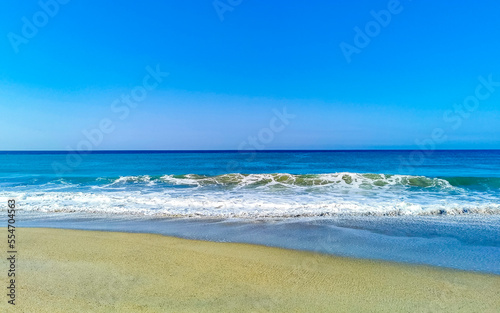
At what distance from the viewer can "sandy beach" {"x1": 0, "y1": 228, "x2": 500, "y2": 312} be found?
4.30 metres

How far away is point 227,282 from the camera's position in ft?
16.5

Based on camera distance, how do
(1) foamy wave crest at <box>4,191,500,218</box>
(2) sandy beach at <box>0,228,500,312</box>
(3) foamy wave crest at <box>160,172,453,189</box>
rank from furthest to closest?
(3) foamy wave crest at <box>160,172,453,189</box> < (1) foamy wave crest at <box>4,191,500,218</box> < (2) sandy beach at <box>0,228,500,312</box>

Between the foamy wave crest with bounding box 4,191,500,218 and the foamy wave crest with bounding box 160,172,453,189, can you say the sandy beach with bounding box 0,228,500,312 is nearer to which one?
the foamy wave crest with bounding box 4,191,500,218

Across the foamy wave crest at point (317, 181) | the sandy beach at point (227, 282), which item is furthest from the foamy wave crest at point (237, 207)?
the foamy wave crest at point (317, 181)

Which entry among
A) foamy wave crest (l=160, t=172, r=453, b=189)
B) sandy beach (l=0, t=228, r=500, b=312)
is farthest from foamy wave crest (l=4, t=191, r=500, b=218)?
foamy wave crest (l=160, t=172, r=453, b=189)

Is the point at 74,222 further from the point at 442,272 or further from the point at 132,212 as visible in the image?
the point at 442,272

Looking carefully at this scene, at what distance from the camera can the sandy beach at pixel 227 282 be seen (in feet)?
14.1

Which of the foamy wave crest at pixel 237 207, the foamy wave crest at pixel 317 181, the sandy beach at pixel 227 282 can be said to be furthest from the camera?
the foamy wave crest at pixel 317 181

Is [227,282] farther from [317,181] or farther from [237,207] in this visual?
[317,181]

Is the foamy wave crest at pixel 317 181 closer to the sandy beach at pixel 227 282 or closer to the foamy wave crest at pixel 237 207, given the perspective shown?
the foamy wave crest at pixel 237 207

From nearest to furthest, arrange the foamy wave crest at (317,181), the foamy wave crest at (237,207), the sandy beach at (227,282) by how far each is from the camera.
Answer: the sandy beach at (227,282) → the foamy wave crest at (237,207) → the foamy wave crest at (317,181)

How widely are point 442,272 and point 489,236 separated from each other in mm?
3437

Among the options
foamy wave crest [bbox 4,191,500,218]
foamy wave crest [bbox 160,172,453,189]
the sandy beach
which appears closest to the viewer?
the sandy beach

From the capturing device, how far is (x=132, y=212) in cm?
1102
